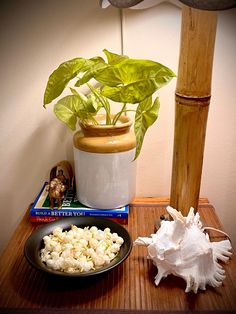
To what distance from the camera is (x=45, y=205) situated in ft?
3.18

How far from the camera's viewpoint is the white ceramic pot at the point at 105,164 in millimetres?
892

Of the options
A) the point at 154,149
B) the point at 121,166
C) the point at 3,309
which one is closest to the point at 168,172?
the point at 154,149

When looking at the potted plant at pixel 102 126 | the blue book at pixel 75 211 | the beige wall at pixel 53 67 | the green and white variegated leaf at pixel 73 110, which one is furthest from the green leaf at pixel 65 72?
the blue book at pixel 75 211

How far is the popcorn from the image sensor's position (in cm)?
70

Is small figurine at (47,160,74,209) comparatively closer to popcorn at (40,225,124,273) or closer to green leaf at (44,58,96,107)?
popcorn at (40,225,124,273)

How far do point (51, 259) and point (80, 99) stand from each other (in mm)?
454

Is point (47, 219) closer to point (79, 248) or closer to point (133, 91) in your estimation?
point (79, 248)

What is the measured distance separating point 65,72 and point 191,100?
12.6 inches

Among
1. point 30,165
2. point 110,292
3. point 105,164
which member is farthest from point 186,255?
point 30,165

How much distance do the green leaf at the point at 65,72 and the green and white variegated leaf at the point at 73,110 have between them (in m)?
0.11

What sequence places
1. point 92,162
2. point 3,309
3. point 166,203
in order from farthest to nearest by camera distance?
1. point 166,203
2. point 92,162
3. point 3,309

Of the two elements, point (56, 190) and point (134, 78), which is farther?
point (56, 190)

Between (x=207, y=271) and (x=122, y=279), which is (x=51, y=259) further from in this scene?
(x=207, y=271)

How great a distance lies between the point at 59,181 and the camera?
97 cm
